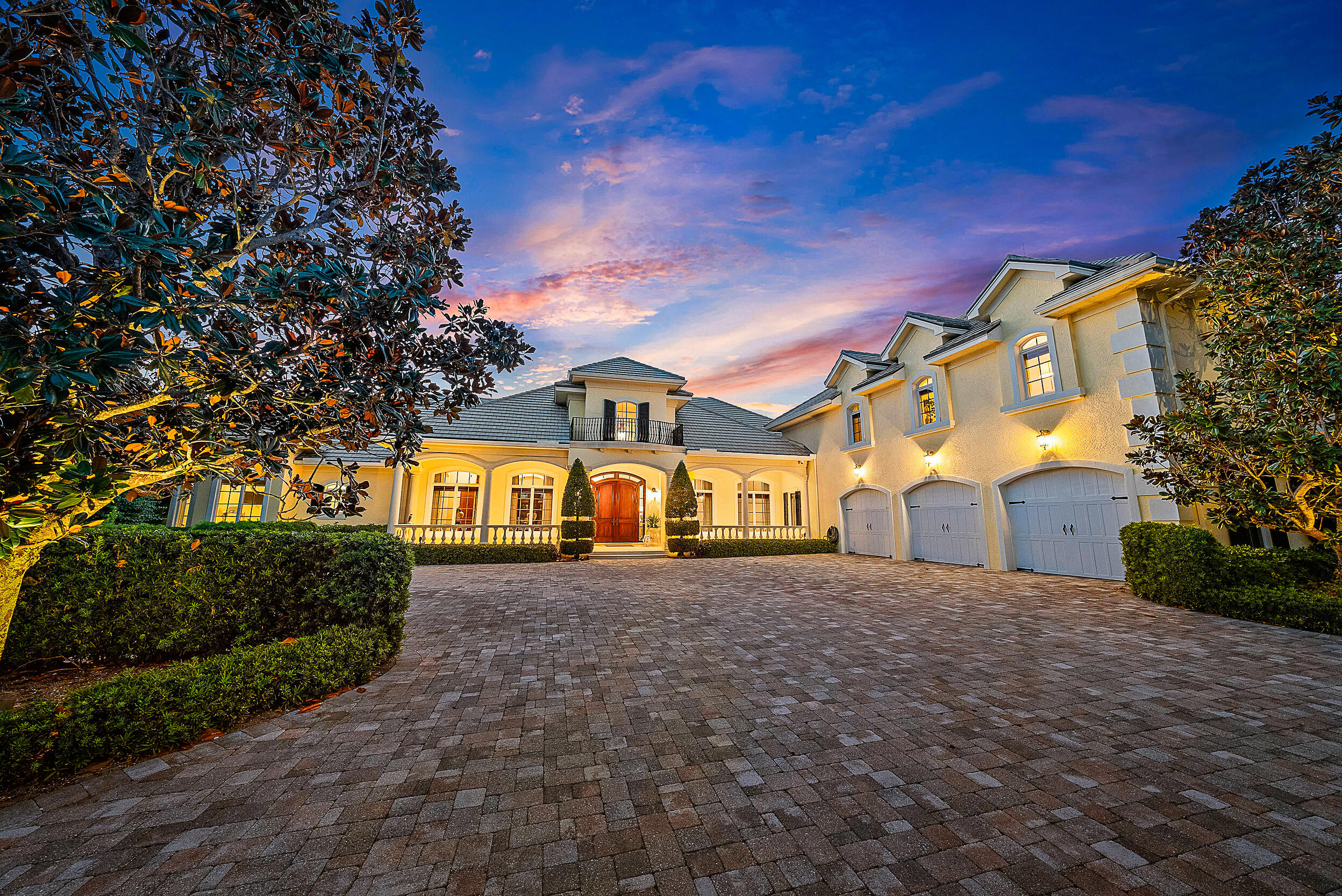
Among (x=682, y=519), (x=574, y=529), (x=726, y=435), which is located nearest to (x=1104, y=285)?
(x=682, y=519)

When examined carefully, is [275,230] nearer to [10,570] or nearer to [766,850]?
[10,570]

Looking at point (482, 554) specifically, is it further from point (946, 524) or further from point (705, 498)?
point (946, 524)

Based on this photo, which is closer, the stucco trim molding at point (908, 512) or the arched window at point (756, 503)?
the stucco trim molding at point (908, 512)

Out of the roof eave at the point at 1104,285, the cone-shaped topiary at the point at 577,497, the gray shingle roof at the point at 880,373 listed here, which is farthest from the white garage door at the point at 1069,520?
the cone-shaped topiary at the point at 577,497

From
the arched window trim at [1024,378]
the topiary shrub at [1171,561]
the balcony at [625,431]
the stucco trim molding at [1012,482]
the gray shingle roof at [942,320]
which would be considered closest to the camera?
the topiary shrub at [1171,561]

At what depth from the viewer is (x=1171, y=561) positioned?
7.34m

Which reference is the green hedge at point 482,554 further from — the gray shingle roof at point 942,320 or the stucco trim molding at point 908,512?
the gray shingle roof at point 942,320

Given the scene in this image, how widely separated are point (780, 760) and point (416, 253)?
4704 millimetres

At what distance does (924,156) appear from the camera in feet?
33.5

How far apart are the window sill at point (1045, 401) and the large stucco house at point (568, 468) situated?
8281 mm

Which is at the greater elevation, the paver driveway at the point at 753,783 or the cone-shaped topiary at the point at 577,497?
the cone-shaped topiary at the point at 577,497

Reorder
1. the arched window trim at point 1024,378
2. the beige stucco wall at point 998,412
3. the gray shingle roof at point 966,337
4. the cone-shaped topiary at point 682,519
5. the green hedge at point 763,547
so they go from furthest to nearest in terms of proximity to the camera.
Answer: the green hedge at point 763,547 → the cone-shaped topiary at point 682,519 → the gray shingle roof at point 966,337 → the arched window trim at point 1024,378 → the beige stucco wall at point 998,412

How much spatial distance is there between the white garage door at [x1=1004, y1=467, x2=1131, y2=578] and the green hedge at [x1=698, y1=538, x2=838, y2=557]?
661 centimetres

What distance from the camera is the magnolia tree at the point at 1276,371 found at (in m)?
6.01
